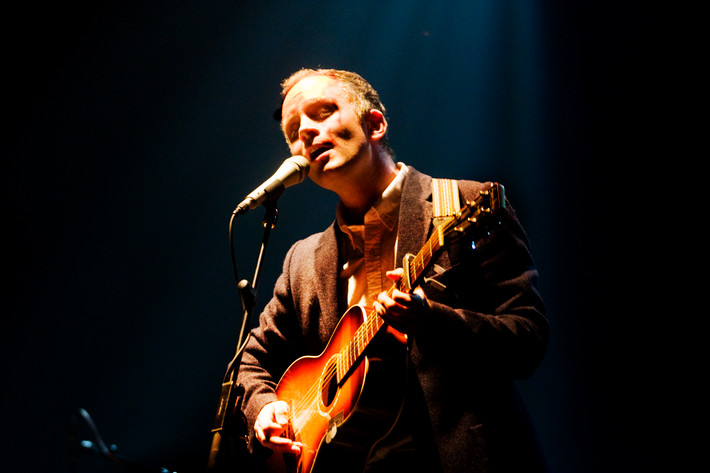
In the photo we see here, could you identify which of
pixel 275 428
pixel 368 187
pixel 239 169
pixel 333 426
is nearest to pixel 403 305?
pixel 333 426

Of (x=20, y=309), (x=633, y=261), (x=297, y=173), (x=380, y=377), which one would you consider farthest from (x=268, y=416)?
(x=20, y=309)

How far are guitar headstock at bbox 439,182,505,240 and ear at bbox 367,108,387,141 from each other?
3.69 ft

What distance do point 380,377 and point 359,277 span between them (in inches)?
28.2

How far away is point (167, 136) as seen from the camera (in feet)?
13.1

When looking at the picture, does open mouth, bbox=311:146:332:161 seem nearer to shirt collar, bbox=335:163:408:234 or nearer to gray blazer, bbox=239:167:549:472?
shirt collar, bbox=335:163:408:234

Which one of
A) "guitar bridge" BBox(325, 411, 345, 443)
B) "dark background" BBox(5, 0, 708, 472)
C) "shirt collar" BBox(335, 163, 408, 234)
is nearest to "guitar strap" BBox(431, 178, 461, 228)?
"shirt collar" BBox(335, 163, 408, 234)

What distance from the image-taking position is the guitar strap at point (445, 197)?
194 centimetres

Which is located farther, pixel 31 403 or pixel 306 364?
pixel 31 403

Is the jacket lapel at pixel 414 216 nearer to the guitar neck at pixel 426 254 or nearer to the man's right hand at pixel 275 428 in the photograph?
the guitar neck at pixel 426 254

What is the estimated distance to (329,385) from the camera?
70.7 inches

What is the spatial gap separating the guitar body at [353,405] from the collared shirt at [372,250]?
0.29 m

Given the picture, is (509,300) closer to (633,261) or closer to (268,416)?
(268,416)

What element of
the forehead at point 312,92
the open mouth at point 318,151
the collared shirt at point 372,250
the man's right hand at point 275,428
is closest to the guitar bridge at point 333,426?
the man's right hand at point 275,428

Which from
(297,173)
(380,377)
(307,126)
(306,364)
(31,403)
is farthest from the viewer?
(31,403)
